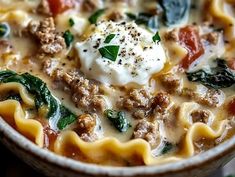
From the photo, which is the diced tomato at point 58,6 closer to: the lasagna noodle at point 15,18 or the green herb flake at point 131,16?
the lasagna noodle at point 15,18

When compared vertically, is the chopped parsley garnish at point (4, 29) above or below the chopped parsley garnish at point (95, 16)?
below

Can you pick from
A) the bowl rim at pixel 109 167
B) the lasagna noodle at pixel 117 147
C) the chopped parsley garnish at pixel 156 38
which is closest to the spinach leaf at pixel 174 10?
the chopped parsley garnish at pixel 156 38

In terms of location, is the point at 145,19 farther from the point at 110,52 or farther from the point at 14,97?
the point at 14,97

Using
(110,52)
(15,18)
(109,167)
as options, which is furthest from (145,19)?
(109,167)

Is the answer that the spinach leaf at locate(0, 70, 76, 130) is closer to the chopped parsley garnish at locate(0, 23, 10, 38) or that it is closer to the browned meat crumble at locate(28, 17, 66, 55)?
the browned meat crumble at locate(28, 17, 66, 55)

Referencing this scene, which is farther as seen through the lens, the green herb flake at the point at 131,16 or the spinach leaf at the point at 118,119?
the green herb flake at the point at 131,16

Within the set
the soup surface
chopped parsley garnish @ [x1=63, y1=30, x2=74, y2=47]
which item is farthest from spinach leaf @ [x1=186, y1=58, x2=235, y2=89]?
chopped parsley garnish @ [x1=63, y1=30, x2=74, y2=47]

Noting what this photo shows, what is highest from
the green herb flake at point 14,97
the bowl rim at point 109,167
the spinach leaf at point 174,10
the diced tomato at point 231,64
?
the spinach leaf at point 174,10
